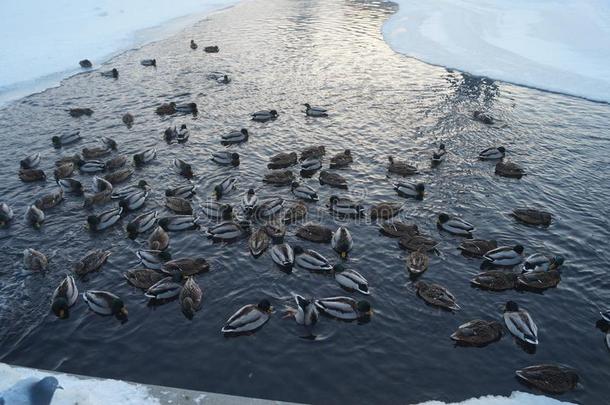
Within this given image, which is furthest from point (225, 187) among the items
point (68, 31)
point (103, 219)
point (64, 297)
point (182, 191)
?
point (68, 31)

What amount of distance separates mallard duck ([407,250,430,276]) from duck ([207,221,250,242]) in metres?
5.32

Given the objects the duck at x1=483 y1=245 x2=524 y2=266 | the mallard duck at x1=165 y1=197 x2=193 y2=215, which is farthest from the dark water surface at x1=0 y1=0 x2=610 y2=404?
the mallard duck at x1=165 y1=197 x2=193 y2=215

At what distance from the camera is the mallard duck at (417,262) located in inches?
530

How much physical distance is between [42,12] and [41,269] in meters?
40.4

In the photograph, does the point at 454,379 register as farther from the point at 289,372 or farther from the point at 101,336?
the point at 101,336

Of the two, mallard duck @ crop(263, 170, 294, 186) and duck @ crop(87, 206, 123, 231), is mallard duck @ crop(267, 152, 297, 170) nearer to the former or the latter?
mallard duck @ crop(263, 170, 294, 186)

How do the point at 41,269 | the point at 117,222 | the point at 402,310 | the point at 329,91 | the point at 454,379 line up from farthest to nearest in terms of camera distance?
1. the point at 329,91
2. the point at 117,222
3. the point at 41,269
4. the point at 402,310
5. the point at 454,379

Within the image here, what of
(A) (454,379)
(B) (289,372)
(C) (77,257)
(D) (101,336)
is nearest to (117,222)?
(C) (77,257)

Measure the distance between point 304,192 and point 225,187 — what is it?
3.02 m

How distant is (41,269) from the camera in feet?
44.5

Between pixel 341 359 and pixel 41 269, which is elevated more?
pixel 41 269

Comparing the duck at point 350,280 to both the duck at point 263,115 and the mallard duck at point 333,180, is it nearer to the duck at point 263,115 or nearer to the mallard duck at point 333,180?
the mallard duck at point 333,180

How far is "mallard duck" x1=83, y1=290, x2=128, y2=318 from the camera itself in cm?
1208

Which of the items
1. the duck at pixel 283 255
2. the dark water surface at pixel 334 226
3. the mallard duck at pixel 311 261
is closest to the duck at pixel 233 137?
the dark water surface at pixel 334 226
